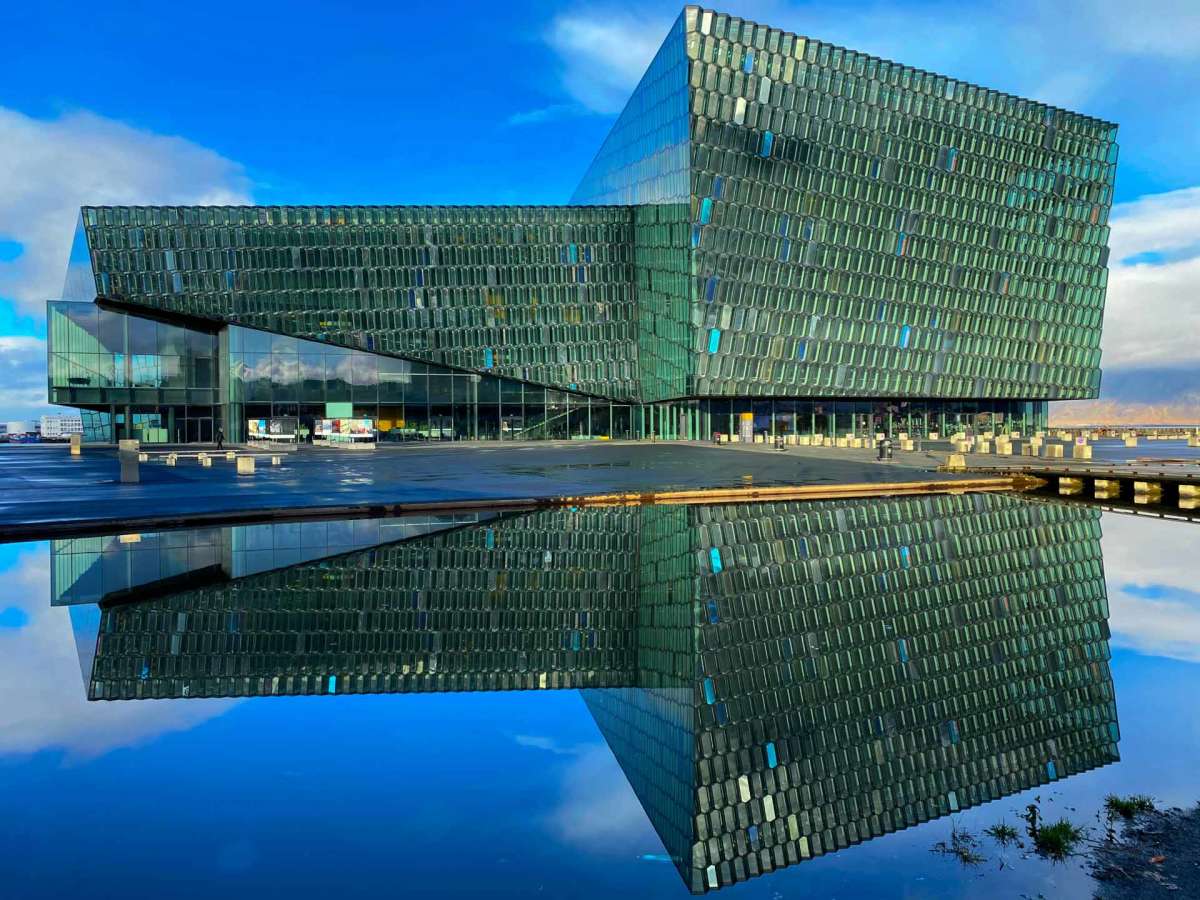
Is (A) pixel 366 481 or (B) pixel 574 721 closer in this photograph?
(B) pixel 574 721

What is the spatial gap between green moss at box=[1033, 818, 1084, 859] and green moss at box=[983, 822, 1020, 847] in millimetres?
121

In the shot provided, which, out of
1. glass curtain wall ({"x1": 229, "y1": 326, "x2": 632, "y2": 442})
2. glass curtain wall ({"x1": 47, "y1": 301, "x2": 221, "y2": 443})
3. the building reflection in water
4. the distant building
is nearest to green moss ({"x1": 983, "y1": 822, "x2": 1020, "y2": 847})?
the building reflection in water

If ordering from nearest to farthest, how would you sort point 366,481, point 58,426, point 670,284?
point 366,481
point 670,284
point 58,426

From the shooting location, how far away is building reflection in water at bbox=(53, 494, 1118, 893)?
6762mm

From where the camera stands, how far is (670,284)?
2975 inches

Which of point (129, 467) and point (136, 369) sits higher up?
point (136, 369)

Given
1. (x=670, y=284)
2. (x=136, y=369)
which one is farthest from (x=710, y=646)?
(x=136, y=369)

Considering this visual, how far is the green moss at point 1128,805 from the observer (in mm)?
6105

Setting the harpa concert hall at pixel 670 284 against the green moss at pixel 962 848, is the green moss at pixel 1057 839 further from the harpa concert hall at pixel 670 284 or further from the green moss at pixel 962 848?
the harpa concert hall at pixel 670 284

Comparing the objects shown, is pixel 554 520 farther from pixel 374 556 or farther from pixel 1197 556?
pixel 1197 556

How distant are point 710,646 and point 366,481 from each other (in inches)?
961

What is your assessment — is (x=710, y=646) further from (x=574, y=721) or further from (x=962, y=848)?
(x=962, y=848)

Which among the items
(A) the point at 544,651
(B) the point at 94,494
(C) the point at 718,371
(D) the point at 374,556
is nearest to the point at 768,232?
(C) the point at 718,371

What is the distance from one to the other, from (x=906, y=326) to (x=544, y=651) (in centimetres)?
7787
